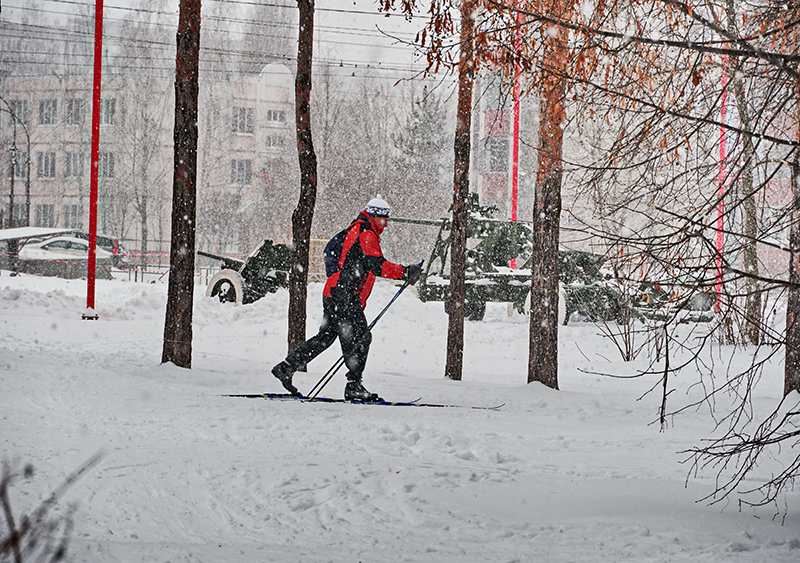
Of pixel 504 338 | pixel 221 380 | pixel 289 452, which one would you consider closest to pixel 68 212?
pixel 504 338

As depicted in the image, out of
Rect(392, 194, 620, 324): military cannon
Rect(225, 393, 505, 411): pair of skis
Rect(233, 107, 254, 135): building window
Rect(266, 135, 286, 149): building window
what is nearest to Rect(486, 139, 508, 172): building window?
Rect(266, 135, 286, 149): building window

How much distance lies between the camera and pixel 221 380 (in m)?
9.22

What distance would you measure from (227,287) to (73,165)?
30587mm

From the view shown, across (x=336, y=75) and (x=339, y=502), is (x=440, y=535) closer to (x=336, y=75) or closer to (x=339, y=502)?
(x=339, y=502)

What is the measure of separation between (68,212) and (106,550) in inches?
1843

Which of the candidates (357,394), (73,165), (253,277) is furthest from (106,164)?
(357,394)

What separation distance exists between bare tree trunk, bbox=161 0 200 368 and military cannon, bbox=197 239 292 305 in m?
9.38

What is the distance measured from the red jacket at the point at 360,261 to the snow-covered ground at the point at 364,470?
1.23 m

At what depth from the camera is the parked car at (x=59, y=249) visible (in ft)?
106

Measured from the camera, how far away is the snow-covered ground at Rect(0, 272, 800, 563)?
3.98 m

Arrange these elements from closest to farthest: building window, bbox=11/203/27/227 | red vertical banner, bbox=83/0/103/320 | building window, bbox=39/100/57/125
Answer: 1. red vertical banner, bbox=83/0/103/320
2. building window, bbox=39/100/57/125
3. building window, bbox=11/203/27/227

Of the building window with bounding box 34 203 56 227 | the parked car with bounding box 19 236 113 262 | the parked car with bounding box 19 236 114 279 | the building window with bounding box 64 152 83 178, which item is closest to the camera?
the parked car with bounding box 19 236 114 279

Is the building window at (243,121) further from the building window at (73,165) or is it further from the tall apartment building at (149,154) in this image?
the building window at (73,165)

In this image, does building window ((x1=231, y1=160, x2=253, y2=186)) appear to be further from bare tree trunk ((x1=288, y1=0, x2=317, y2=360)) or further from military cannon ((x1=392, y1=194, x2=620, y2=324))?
bare tree trunk ((x1=288, y1=0, x2=317, y2=360))
